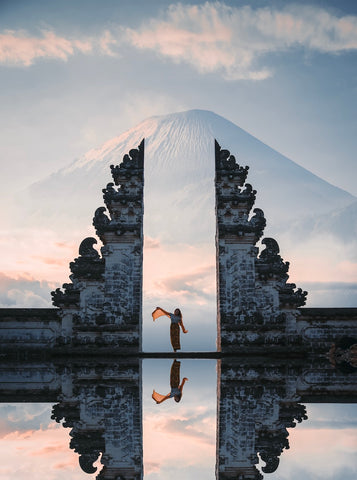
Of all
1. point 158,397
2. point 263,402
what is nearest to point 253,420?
point 263,402

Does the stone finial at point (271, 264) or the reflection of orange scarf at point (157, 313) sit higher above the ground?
the stone finial at point (271, 264)

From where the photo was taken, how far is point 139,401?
1067cm

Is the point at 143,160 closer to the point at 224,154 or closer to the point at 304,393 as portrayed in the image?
the point at 224,154

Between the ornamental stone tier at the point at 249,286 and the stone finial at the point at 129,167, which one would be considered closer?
the ornamental stone tier at the point at 249,286

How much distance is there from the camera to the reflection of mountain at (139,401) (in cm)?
857

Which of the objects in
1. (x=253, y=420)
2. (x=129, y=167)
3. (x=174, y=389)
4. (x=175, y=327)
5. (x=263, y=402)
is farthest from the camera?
(x=129, y=167)

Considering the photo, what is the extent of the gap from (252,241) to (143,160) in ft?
13.2

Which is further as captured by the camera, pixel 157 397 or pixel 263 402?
pixel 157 397

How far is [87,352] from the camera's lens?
16688mm

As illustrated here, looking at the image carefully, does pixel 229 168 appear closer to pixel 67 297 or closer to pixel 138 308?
pixel 138 308

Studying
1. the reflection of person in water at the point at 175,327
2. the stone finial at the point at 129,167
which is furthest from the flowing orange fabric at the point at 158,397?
the stone finial at the point at 129,167

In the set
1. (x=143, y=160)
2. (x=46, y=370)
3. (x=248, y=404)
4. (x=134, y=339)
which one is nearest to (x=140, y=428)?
(x=248, y=404)

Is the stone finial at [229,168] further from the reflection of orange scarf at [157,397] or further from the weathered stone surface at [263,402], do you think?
the reflection of orange scarf at [157,397]

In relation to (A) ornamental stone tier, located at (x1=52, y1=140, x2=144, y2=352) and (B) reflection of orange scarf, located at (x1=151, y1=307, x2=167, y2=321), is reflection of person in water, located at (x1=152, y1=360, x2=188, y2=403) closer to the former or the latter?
(B) reflection of orange scarf, located at (x1=151, y1=307, x2=167, y2=321)
